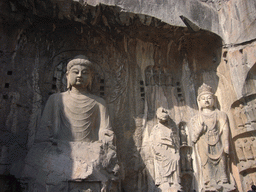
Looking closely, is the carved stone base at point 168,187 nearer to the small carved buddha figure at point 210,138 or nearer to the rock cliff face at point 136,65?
the rock cliff face at point 136,65

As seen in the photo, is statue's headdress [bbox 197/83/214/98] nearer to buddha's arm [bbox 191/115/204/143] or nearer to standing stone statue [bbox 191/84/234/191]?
standing stone statue [bbox 191/84/234/191]

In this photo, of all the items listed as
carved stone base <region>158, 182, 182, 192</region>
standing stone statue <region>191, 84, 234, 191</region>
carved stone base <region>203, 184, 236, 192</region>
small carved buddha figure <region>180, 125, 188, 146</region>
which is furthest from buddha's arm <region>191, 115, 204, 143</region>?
carved stone base <region>158, 182, 182, 192</region>

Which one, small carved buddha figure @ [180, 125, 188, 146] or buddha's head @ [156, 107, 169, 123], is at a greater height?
buddha's head @ [156, 107, 169, 123]

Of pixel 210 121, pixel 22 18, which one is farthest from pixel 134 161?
pixel 22 18

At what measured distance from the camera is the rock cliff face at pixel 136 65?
17.8ft

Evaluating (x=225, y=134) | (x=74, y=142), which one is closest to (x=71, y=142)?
(x=74, y=142)

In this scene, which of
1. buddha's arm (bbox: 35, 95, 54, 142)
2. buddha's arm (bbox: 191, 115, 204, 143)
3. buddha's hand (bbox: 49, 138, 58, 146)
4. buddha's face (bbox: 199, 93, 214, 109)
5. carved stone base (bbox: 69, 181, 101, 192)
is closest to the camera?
carved stone base (bbox: 69, 181, 101, 192)

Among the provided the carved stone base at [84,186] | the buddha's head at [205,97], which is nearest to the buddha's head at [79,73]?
the carved stone base at [84,186]

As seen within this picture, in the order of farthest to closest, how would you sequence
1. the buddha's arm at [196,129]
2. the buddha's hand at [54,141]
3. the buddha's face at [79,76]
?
the buddha's arm at [196,129]
the buddha's face at [79,76]
the buddha's hand at [54,141]

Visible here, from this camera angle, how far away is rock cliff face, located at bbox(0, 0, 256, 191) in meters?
5.43

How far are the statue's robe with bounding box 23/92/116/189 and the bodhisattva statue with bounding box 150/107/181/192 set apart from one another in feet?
3.32

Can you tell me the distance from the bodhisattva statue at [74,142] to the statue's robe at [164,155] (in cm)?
98

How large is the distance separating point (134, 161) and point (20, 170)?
210cm

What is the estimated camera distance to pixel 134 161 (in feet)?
18.6
